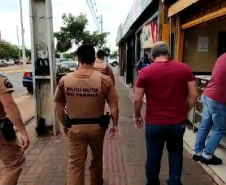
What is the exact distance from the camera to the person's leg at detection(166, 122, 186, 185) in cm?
334

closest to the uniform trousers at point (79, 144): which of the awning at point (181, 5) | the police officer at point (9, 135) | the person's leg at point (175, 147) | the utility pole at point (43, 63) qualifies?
the police officer at point (9, 135)

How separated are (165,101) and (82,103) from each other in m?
0.90

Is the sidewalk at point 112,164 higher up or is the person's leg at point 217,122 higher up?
the person's leg at point 217,122

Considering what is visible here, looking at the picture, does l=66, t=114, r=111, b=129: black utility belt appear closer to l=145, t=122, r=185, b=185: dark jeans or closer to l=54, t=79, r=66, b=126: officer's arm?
l=54, t=79, r=66, b=126: officer's arm

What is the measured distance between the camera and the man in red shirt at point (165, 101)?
323 centimetres

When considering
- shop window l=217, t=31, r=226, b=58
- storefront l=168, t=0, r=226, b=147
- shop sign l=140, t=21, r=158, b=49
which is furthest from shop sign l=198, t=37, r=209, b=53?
shop sign l=140, t=21, r=158, b=49

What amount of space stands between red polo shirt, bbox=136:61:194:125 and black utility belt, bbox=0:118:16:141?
4.61 feet

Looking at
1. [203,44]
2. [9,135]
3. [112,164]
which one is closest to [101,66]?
[203,44]

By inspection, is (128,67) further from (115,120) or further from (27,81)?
(115,120)

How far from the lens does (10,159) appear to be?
3104 millimetres

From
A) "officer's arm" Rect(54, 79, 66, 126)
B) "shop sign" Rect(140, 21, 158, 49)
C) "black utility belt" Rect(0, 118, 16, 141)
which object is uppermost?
"shop sign" Rect(140, 21, 158, 49)

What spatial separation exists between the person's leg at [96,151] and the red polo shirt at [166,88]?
0.59m

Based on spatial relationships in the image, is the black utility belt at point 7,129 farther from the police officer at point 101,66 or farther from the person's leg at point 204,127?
the police officer at point 101,66

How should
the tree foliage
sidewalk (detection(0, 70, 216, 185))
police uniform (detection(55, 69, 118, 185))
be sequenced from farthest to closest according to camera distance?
the tree foliage, sidewalk (detection(0, 70, 216, 185)), police uniform (detection(55, 69, 118, 185))
